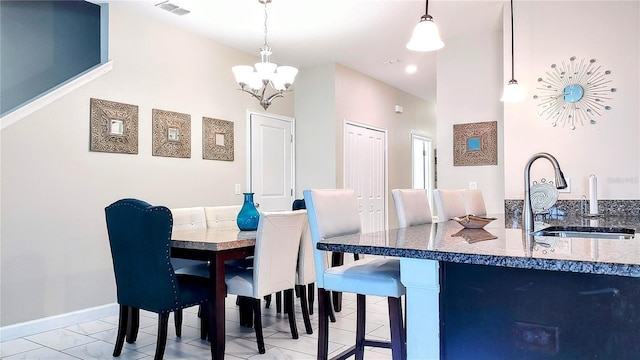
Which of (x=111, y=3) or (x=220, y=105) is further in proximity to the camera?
(x=220, y=105)

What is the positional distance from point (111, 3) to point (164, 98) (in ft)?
3.07

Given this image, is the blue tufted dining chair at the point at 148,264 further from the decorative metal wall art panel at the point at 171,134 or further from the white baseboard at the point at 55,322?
the decorative metal wall art panel at the point at 171,134

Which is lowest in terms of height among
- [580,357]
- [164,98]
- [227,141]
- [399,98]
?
[580,357]

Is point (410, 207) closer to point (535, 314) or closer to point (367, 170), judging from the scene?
point (535, 314)

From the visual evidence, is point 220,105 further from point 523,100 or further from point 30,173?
point 523,100

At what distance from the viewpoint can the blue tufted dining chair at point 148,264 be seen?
96.7 inches

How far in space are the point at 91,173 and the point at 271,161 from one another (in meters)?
2.31

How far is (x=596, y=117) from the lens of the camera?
11.8ft

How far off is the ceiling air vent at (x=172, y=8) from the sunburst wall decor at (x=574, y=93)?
325 cm

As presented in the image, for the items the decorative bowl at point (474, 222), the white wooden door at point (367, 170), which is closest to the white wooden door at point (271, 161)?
the white wooden door at point (367, 170)

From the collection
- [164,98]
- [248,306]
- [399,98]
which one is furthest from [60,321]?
[399,98]

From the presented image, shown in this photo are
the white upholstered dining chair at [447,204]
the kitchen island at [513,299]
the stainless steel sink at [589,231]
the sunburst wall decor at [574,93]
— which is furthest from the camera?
the sunburst wall decor at [574,93]

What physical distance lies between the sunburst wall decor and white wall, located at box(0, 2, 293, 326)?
3.28 m

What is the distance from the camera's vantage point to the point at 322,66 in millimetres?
5801
